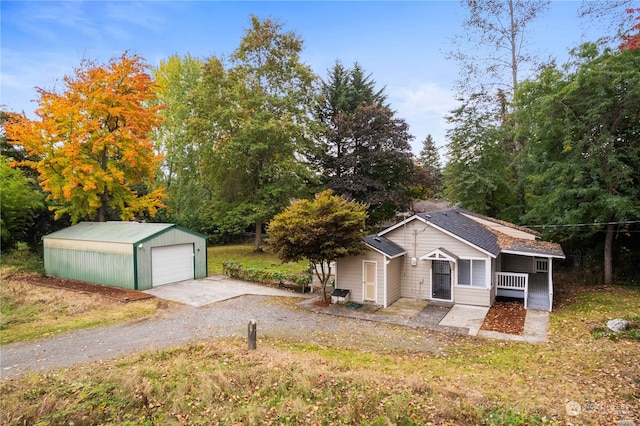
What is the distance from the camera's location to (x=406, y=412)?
548 cm

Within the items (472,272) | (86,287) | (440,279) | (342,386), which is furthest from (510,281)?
(86,287)

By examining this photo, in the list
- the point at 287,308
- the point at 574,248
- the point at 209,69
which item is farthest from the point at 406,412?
the point at 209,69

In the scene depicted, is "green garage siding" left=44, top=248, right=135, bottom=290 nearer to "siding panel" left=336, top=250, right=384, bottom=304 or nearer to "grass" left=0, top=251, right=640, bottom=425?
"grass" left=0, top=251, right=640, bottom=425

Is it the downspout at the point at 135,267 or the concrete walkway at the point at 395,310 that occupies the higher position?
the downspout at the point at 135,267

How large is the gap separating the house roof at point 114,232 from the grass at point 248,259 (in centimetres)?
426

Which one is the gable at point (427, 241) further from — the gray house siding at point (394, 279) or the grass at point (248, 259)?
the grass at point (248, 259)

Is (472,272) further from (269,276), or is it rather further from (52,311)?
(52,311)

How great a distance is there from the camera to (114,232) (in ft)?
55.9

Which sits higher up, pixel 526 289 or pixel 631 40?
pixel 631 40

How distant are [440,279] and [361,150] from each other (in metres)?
14.3

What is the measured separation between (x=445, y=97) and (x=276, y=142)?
12137 mm

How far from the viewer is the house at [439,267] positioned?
13.2 metres

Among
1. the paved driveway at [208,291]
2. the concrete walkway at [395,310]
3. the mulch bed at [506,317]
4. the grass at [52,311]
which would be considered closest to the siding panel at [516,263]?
the mulch bed at [506,317]

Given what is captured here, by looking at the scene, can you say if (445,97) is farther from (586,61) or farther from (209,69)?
(209,69)
